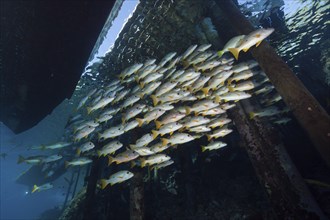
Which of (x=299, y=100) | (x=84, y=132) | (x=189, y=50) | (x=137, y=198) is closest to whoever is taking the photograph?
(x=299, y=100)

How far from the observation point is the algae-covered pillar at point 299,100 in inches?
218

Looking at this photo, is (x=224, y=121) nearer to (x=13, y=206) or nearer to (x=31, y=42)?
(x=31, y=42)

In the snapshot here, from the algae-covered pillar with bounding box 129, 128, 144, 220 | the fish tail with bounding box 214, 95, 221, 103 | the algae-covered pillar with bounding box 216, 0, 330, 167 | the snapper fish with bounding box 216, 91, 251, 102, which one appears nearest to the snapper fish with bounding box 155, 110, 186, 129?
the fish tail with bounding box 214, 95, 221, 103

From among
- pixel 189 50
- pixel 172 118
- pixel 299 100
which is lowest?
pixel 299 100

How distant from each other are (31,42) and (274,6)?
40.8ft

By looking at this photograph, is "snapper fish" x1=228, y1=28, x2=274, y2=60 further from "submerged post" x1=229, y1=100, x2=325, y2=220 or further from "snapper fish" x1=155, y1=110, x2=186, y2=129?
"submerged post" x1=229, y1=100, x2=325, y2=220

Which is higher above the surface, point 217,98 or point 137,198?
point 217,98

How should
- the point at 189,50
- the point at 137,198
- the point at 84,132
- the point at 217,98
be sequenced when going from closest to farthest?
the point at 217,98 < the point at 189,50 < the point at 137,198 < the point at 84,132

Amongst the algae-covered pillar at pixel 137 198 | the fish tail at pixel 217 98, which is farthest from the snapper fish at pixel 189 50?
the algae-covered pillar at pixel 137 198

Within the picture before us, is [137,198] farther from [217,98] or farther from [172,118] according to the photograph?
[217,98]

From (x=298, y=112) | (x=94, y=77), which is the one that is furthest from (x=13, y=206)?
(x=298, y=112)

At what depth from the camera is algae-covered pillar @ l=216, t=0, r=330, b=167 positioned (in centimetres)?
554

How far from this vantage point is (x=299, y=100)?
239 inches

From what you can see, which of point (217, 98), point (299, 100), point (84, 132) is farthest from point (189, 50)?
point (84, 132)
